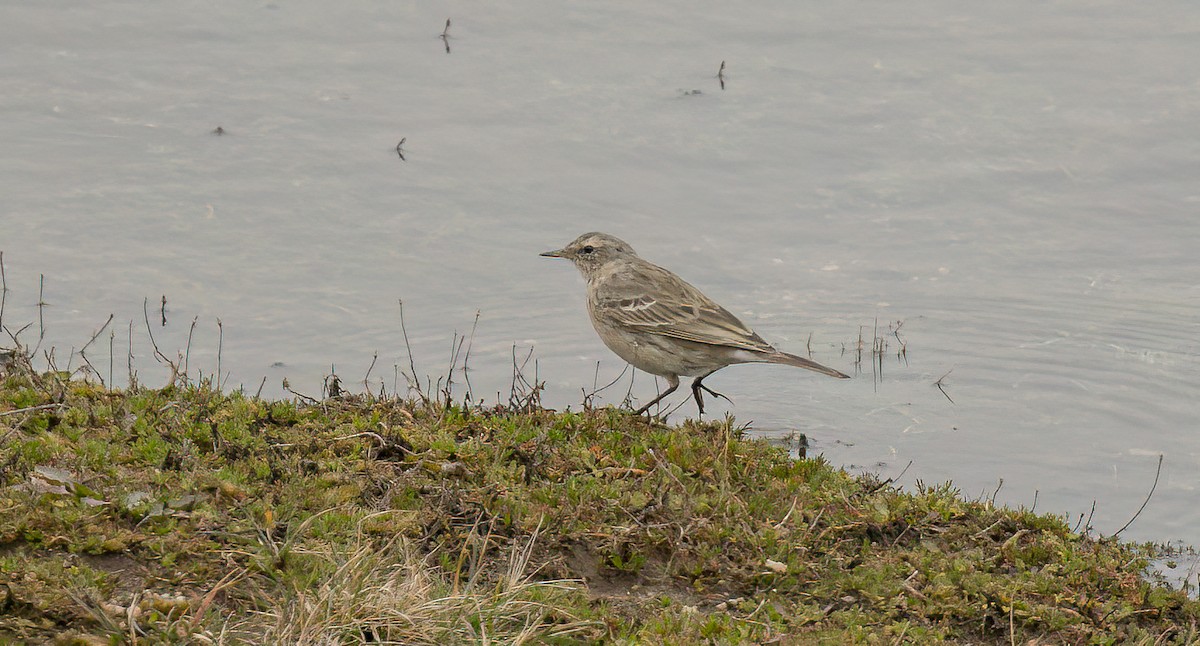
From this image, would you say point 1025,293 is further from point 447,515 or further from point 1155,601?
point 447,515

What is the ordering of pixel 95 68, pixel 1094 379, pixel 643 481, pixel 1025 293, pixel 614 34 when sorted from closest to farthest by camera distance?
1. pixel 643 481
2. pixel 1094 379
3. pixel 1025 293
4. pixel 95 68
5. pixel 614 34

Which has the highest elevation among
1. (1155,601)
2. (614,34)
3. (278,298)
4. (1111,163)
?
(614,34)

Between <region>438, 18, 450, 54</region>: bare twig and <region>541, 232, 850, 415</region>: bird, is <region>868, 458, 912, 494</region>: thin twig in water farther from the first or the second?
<region>438, 18, 450, 54</region>: bare twig

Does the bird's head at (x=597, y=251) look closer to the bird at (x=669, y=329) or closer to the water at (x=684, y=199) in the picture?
the bird at (x=669, y=329)

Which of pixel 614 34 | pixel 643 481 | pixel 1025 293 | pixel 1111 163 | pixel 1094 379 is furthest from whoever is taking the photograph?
pixel 614 34

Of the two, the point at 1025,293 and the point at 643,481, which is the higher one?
the point at 1025,293

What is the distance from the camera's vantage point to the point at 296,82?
16266 millimetres

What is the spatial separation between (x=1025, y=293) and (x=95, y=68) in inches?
409

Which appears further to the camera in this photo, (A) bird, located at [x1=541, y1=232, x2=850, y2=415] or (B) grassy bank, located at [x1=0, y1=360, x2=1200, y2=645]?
(A) bird, located at [x1=541, y1=232, x2=850, y2=415]

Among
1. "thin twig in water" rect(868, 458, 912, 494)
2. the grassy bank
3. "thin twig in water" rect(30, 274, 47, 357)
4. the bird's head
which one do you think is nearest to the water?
"thin twig in water" rect(30, 274, 47, 357)

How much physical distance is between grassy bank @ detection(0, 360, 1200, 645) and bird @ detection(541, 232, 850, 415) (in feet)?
4.26

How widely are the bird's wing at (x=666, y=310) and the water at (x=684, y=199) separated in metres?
1.49

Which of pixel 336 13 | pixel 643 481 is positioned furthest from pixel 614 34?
pixel 643 481

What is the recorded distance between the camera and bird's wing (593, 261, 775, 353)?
9570mm
